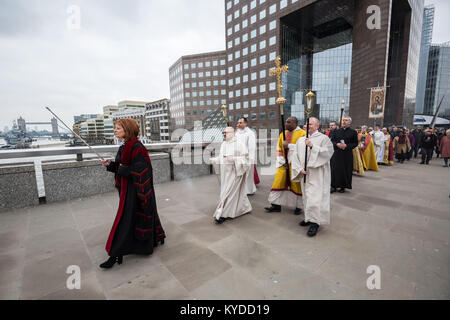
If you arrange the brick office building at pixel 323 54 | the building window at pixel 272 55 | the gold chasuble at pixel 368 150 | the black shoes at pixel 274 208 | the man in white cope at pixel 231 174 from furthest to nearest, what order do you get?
the building window at pixel 272 55 < the brick office building at pixel 323 54 < the gold chasuble at pixel 368 150 < the black shoes at pixel 274 208 < the man in white cope at pixel 231 174

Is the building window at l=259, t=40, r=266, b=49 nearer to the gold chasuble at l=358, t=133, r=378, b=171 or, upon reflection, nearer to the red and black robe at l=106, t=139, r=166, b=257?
the gold chasuble at l=358, t=133, r=378, b=171

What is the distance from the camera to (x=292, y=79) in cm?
4766

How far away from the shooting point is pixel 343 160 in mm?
6125

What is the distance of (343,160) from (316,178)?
327 centimetres

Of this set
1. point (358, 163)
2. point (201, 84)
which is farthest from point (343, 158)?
point (201, 84)

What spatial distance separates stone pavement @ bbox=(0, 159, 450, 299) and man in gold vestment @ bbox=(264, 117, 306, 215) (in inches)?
9.3

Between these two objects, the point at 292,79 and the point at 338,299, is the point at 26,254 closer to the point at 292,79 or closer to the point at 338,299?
the point at 338,299

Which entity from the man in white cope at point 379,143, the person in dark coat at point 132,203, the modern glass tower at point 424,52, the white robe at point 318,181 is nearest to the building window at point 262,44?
the man in white cope at point 379,143

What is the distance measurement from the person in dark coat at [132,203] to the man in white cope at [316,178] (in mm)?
2427

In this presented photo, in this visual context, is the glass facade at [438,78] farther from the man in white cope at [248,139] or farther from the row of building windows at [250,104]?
the man in white cope at [248,139]

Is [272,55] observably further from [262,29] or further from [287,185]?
[287,185]

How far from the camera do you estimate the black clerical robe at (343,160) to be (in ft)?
19.1

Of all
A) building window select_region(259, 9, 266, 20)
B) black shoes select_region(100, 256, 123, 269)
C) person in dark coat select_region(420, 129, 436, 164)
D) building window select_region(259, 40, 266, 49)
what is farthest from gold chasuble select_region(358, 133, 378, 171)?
building window select_region(259, 9, 266, 20)
